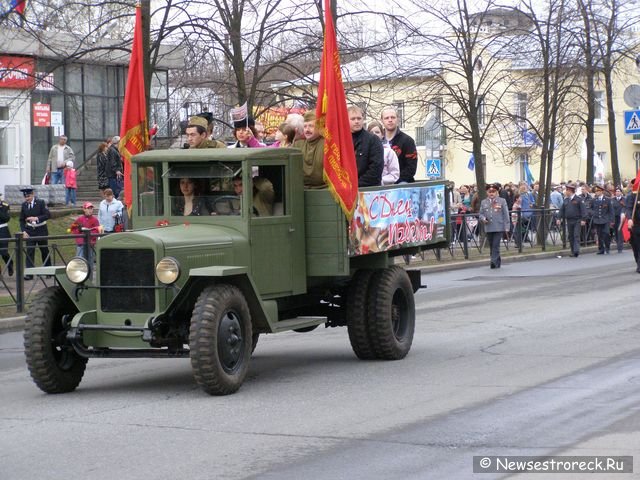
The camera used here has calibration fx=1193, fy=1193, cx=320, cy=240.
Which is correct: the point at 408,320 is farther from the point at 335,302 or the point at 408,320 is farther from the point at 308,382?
the point at 308,382

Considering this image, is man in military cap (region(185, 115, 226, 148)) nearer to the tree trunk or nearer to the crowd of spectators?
the crowd of spectators

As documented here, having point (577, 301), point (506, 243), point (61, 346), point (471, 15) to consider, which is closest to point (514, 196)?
point (506, 243)

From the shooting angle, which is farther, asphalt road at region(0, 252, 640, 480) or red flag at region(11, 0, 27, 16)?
red flag at region(11, 0, 27, 16)

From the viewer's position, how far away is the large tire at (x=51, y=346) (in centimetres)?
1004

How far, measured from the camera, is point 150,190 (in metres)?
11.0

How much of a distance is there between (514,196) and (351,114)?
29.2m

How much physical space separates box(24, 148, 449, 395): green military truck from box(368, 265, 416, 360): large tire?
0.01 m

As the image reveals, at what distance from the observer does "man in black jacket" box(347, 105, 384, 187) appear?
1196 centimetres

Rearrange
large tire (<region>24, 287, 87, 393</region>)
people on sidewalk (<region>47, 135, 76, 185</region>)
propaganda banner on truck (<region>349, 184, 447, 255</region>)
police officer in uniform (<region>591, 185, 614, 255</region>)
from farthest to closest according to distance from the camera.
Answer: police officer in uniform (<region>591, 185, 614, 255</region>) → people on sidewalk (<region>47, 135, 76, 185</region>) → propaganda banner on truck (<region>349, 184, 447, 255</region>) → large tire (<region>24, 287, 87, 393</region>)

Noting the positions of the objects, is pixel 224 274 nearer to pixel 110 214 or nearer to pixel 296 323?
pixel 296 323

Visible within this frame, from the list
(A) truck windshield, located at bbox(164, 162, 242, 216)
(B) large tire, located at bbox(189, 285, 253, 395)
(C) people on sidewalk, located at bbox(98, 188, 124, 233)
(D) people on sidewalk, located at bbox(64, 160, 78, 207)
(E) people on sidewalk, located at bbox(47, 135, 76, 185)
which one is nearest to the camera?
(B) large tire, located at bbox(189, 285, 253, 395)

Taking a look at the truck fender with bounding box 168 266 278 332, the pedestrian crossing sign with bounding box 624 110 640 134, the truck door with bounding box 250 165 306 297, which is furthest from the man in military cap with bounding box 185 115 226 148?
the pedestrian crossing sign with bounding box 624 110 640 134

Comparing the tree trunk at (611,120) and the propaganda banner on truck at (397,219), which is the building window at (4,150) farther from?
the propaganda banner on truck at (397,219)

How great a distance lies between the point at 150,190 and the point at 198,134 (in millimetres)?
735
